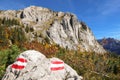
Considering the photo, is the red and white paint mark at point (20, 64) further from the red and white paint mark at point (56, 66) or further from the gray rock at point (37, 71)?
the red and white paint mark at point (56, 66)

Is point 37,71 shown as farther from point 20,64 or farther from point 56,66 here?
point 20,64

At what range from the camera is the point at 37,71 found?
23344 mm

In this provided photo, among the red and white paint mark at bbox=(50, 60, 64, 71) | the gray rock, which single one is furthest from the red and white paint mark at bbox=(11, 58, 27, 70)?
the red and white paint mark at bbox=(50, 60, 64, 71)

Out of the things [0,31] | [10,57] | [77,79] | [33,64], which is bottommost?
[77,79]

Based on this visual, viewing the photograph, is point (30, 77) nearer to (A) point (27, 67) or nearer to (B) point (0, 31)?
(A) point (27, 67)

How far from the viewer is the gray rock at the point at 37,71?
23.2 meters

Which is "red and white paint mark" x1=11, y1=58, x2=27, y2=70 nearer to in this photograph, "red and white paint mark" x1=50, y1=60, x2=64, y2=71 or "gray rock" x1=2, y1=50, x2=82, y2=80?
"gray rock" x1=2, y1=50, x2=82, y2=80

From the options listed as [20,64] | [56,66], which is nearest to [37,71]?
[56,66]

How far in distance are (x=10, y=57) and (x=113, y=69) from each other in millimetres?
108394

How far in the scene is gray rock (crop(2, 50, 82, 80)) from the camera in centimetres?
2317

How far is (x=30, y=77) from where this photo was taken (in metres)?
23.1

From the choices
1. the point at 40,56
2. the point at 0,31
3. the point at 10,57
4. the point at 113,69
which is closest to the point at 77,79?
the point at 40,56

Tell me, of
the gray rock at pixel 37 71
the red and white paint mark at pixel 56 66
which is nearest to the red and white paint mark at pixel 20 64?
the gray rock at pixel 37 71

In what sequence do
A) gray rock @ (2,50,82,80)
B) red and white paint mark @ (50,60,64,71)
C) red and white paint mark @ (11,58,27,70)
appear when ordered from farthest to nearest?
red and white paint mark @ (11,58,27,70) < red and white paint mark @ (50,60,64,71) < gray rock @ (2,50,82,80)
